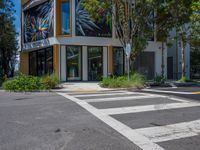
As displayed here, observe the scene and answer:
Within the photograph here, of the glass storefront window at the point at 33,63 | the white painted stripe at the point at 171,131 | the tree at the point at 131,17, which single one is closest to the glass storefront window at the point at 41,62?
the glass storefront window at the point at 33,63

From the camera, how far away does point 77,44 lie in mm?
24484

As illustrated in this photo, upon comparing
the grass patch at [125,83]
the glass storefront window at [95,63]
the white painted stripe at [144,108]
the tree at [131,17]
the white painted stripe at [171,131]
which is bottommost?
the white painted stripe at [171,131]

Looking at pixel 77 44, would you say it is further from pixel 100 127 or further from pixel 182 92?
pixel 100 127

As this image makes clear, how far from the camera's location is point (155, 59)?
28.5 meters

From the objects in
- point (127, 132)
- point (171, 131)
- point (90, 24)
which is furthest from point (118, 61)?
point (127, 132)

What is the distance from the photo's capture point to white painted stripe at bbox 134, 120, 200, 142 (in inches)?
243

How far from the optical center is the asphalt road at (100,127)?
5633 mm

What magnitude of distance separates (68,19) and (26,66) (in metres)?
9.14

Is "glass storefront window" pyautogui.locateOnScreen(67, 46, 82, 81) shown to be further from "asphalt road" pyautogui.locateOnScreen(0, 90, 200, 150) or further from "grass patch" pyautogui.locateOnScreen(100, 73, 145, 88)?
"asphalt road" pyautogui.locateOnScreen(0, 90, 200, 150)

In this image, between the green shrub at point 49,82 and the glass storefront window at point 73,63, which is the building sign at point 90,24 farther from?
the green shrub at point 49,82

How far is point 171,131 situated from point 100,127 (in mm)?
1689

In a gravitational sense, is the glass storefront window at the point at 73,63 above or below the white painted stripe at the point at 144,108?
above

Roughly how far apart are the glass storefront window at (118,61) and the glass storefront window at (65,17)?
15.7 ft

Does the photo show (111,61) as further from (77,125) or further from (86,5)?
(77,125)
